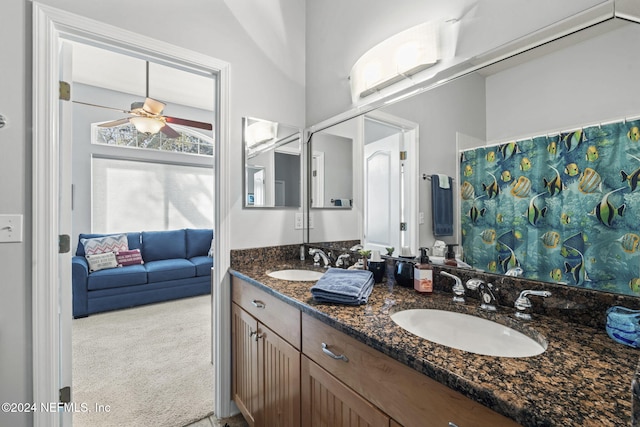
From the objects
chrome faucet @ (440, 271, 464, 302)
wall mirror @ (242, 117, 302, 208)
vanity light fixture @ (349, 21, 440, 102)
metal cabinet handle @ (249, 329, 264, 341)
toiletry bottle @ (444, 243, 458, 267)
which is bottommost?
metal cabinet handle @ (249, 329, 264, 341)

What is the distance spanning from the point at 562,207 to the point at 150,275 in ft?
13.3

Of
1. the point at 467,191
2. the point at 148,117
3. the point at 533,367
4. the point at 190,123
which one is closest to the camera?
the point at 533,367

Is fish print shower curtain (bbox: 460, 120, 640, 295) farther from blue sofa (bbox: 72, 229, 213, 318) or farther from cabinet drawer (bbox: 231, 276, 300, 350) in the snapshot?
blue sofa (bbox: 72, 229, 213, 318)

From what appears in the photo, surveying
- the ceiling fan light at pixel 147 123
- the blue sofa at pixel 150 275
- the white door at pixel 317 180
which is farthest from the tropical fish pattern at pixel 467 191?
the blue sofa at pixel 150 275

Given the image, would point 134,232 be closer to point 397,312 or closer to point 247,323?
point 247,323

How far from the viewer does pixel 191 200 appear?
4.89 m

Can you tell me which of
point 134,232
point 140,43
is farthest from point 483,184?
point 134,232

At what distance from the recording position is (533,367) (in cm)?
63

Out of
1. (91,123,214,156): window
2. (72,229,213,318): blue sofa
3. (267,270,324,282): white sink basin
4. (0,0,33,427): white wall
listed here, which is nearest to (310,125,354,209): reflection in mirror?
(267,270,324,282): white sink basin

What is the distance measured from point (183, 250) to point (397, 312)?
4.15m

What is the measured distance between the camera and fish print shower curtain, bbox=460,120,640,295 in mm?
832

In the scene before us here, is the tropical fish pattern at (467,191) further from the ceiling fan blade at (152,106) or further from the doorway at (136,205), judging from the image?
the ceiling fan blade at (152,106)

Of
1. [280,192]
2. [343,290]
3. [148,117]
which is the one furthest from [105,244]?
[343,290]

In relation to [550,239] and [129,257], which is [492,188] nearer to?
[550,239]
